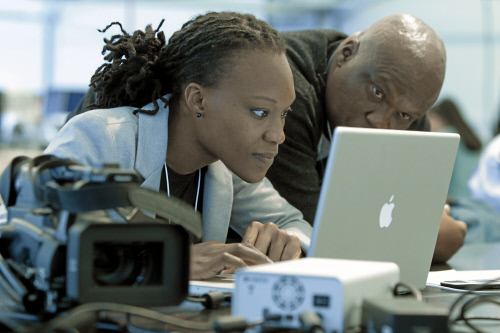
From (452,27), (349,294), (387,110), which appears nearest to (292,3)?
(452,27)

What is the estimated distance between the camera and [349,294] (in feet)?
2.50

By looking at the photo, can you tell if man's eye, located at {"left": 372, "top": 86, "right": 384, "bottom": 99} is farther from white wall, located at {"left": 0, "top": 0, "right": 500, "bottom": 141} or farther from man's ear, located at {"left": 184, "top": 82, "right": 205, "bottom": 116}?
white wall, located at {"left": 0, "top": 0, "right": 500, "bottom": 141}

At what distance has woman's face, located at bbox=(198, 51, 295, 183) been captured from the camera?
1.35 metres

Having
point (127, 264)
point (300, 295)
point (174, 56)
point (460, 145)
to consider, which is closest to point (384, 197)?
point (300, 295)

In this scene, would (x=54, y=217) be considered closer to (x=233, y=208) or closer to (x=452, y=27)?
(x=233, y=208)

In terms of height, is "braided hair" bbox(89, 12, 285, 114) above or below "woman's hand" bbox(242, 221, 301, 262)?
above

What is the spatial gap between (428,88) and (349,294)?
47.9 inches

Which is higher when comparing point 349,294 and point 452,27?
point 452,27

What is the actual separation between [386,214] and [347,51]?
3.40ft

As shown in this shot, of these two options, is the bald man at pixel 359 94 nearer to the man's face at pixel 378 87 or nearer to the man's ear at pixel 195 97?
the man's face at pixel 378 87

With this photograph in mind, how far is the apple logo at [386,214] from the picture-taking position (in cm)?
108

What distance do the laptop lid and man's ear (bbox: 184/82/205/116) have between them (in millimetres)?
494

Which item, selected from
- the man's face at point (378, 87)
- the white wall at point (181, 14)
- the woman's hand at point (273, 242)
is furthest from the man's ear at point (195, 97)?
the white wall at point (181, 14)

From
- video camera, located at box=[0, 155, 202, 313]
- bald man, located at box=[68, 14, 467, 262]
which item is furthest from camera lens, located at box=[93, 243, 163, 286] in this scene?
bald man, located at box=[68, 14, 467, 262]
